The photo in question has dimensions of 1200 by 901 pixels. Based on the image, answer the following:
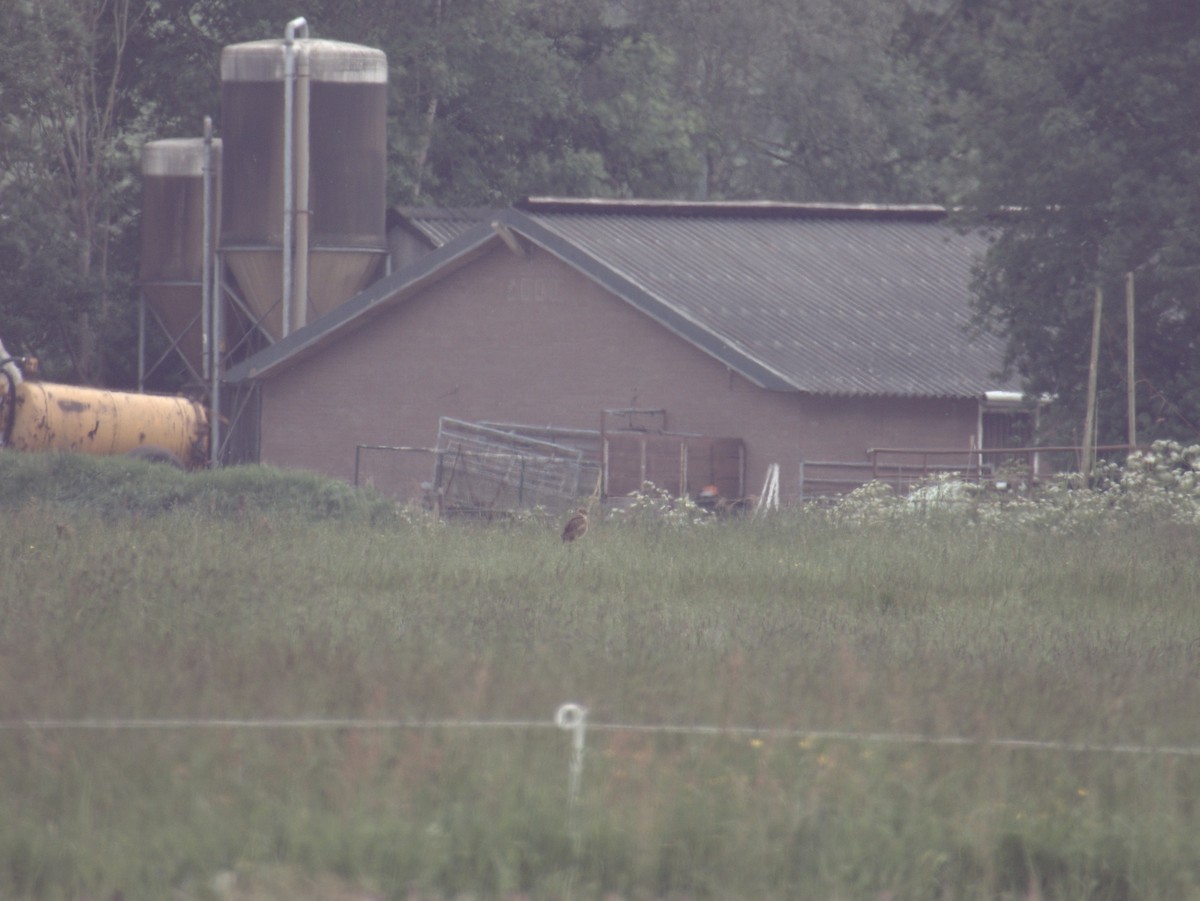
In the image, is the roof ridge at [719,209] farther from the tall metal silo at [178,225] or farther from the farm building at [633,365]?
the tall metal silo at [178,225]

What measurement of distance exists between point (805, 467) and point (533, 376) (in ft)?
17.9

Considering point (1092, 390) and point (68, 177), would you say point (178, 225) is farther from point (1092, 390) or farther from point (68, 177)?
point (1092, 390)

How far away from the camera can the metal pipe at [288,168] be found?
3369 cm

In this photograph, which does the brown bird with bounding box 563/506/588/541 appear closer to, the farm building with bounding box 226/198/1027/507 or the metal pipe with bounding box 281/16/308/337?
the farm building with bounding box 226/198/1027/507

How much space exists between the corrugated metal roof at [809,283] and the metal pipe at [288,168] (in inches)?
184

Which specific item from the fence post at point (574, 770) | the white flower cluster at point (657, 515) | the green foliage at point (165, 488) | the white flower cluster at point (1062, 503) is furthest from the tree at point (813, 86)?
the fence post at point (574, 770)

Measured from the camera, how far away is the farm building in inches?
1061

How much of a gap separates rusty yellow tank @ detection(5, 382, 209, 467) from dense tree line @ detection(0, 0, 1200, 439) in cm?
883

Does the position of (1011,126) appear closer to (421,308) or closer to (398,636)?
(421,308)

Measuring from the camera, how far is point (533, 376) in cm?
2964

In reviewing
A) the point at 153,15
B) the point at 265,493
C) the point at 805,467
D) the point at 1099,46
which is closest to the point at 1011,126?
the point at 1099,46

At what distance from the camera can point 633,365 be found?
28.4 m

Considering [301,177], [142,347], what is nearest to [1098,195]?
[301,177]

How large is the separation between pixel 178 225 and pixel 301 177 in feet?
15.8
